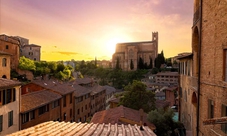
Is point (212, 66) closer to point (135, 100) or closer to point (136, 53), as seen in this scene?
point (135, 100)

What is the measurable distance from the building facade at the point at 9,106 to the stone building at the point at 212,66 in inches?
568

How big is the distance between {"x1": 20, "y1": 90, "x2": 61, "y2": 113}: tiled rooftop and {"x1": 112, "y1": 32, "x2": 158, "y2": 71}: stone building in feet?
244

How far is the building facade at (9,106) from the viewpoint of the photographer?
13.2m

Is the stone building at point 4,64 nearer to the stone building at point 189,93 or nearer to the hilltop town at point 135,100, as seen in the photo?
the hilltop town at point 135,100

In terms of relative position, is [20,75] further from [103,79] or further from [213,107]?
[103,79]

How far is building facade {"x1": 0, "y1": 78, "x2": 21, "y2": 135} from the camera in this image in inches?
521

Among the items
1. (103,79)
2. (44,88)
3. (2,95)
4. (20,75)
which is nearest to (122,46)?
(103,79)

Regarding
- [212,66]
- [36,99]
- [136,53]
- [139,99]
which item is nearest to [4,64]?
[36,99]

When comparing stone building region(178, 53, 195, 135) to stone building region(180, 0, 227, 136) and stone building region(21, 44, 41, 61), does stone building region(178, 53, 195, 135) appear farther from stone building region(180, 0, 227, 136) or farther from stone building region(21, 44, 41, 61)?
stone building region(21, 44, 41, 61)

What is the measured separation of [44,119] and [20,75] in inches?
789

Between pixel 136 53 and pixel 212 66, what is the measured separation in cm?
8649

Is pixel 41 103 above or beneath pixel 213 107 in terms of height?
beneath

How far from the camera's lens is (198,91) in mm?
10820

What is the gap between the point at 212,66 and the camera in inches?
353
